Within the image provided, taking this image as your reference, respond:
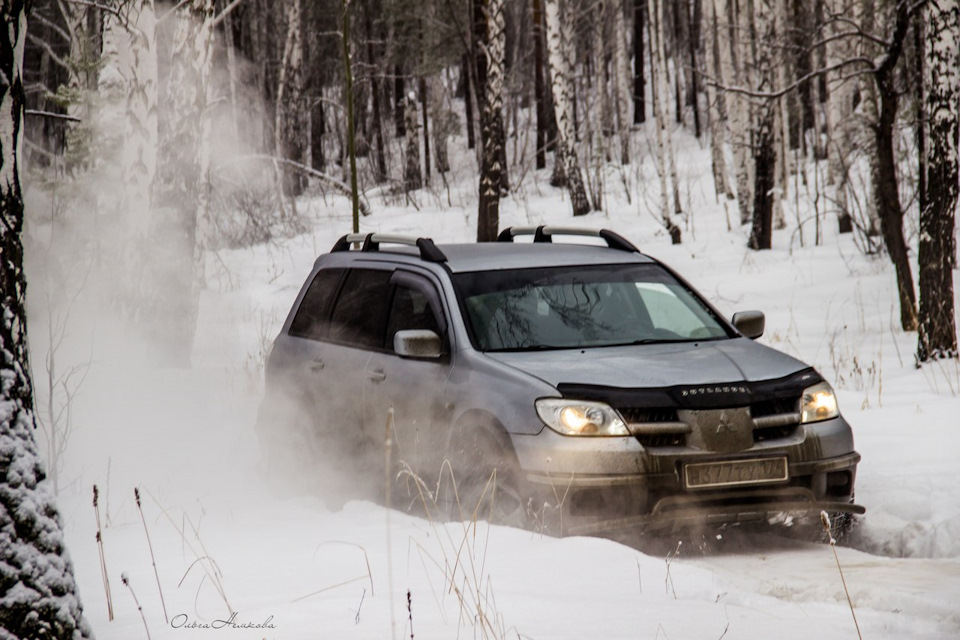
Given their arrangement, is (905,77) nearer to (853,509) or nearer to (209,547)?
(853,509)

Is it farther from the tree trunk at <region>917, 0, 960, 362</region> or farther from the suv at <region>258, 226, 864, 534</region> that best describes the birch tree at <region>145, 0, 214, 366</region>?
the tree trunk at <region>917, 0, 960, 362</region>

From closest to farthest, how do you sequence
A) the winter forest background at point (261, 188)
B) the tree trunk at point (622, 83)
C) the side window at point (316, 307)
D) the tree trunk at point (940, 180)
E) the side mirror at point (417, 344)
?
the winter forest background at point (261, 188) < the side mirror at point (417, 344) < the side window at point (316, 307) < the tree trunk at point (940, 180) < the tree trunk at point (622, 83)

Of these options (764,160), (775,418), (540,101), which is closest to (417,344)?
(775,418)

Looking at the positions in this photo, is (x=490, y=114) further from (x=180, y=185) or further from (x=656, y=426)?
(x=656, y=426)

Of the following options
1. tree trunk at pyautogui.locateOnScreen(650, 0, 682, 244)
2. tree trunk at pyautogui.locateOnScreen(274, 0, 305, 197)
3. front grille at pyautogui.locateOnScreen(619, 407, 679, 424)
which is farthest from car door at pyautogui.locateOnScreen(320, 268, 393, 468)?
tree trunk at pyautogui.locateOnScreen(274, 0, 305, 197)

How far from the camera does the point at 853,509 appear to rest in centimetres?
542

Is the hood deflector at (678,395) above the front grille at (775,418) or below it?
above

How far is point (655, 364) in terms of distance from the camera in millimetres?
5602

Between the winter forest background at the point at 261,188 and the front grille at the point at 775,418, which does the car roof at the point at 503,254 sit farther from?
the winter forest background at the point at 261,188

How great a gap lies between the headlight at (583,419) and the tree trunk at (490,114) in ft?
47.2

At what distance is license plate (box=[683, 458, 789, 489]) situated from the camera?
16.9 ft

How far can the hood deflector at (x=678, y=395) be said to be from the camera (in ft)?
17.1

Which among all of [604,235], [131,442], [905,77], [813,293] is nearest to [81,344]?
[131,442]

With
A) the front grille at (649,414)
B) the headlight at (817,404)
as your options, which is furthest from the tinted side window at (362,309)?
the headlight at (817,404)
